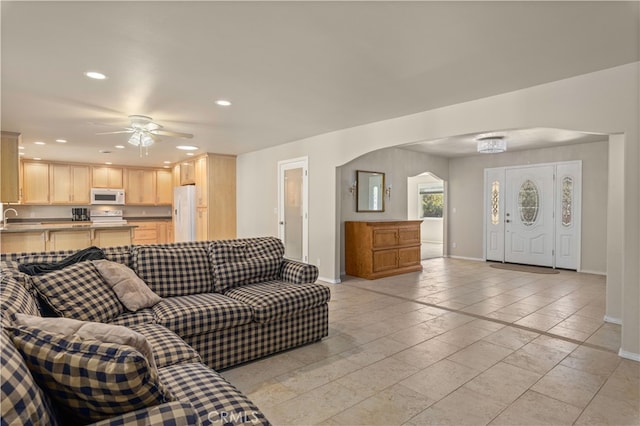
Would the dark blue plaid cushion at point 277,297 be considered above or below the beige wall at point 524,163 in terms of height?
below

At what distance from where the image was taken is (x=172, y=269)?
2.96 m

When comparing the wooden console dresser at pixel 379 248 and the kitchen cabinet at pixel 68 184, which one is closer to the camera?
the wooden console dresser at pixel 379 248

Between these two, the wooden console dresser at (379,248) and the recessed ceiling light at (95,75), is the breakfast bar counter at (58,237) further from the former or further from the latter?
the wooden console dresser at (379,248)

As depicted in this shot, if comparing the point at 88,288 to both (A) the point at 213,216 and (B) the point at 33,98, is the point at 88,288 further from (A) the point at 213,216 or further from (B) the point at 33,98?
(A) the point at 213,216

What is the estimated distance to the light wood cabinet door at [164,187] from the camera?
9.78 meters

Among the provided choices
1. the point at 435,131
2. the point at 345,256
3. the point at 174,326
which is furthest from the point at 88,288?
the point at 345,256

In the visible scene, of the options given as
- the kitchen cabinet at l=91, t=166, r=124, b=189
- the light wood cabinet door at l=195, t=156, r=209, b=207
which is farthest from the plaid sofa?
the kitchen cabinet at l=91, t=166, r=124, b=189

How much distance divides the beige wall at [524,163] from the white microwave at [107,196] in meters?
8.42

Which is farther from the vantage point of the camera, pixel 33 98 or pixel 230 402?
pixel 33 98

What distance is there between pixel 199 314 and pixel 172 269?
68cm

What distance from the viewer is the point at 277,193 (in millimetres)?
6812

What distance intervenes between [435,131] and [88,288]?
149 inches

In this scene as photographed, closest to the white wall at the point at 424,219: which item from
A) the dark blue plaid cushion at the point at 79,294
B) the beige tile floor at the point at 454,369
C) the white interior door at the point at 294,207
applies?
the white interior door at the point at 294,207

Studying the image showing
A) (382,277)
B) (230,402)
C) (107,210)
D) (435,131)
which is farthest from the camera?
(107,210)
